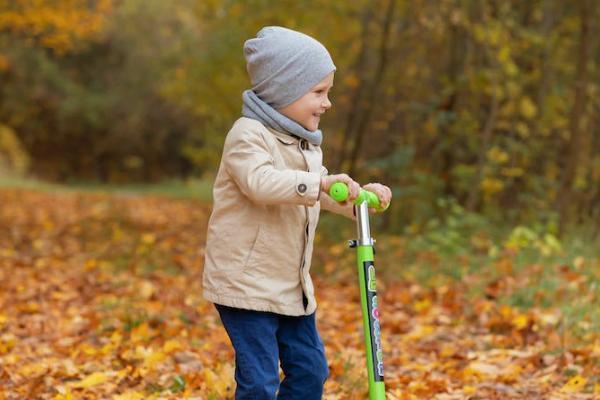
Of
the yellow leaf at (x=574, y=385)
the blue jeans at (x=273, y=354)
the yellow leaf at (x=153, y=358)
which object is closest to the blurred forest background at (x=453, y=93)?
the yellow leaf at (x=574, y=385)

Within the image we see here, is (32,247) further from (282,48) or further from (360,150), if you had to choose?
(282,48)

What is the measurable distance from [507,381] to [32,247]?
7.32 meters

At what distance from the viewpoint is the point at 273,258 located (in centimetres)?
313

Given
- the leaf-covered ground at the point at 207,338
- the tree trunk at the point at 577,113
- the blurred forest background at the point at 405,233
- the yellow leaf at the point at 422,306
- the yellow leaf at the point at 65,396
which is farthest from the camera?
the tree trunk at the point at 577,113

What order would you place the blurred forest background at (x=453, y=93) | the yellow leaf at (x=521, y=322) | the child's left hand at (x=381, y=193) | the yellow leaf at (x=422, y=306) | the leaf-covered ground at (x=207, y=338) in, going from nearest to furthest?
the child's left hand at (x=381, y=193)
the leaf-covered ground at (x=207, y=338)
the yellow leaf at (x=521, y=322)
the yellow leaf at (x=422, y=306)
the blurred forest background at (x=453, y=93)

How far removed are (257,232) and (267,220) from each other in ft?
0.19

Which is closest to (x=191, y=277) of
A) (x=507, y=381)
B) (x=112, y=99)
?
(x=507, y=381)

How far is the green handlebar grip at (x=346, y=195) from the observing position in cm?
283

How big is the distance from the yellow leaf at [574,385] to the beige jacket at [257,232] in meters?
1.75

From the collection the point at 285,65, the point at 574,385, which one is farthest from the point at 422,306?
the point at 285,65

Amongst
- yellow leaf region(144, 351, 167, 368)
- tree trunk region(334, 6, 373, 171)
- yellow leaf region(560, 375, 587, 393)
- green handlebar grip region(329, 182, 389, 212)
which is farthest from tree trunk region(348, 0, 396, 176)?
green handlebar grip region(329, 182, 389, 212)

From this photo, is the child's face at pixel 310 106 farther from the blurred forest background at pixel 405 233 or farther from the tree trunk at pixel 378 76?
the tree trunk at pixel 378 76

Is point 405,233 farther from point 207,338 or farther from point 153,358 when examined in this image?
point 153,358

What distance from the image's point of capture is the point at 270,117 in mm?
3137
